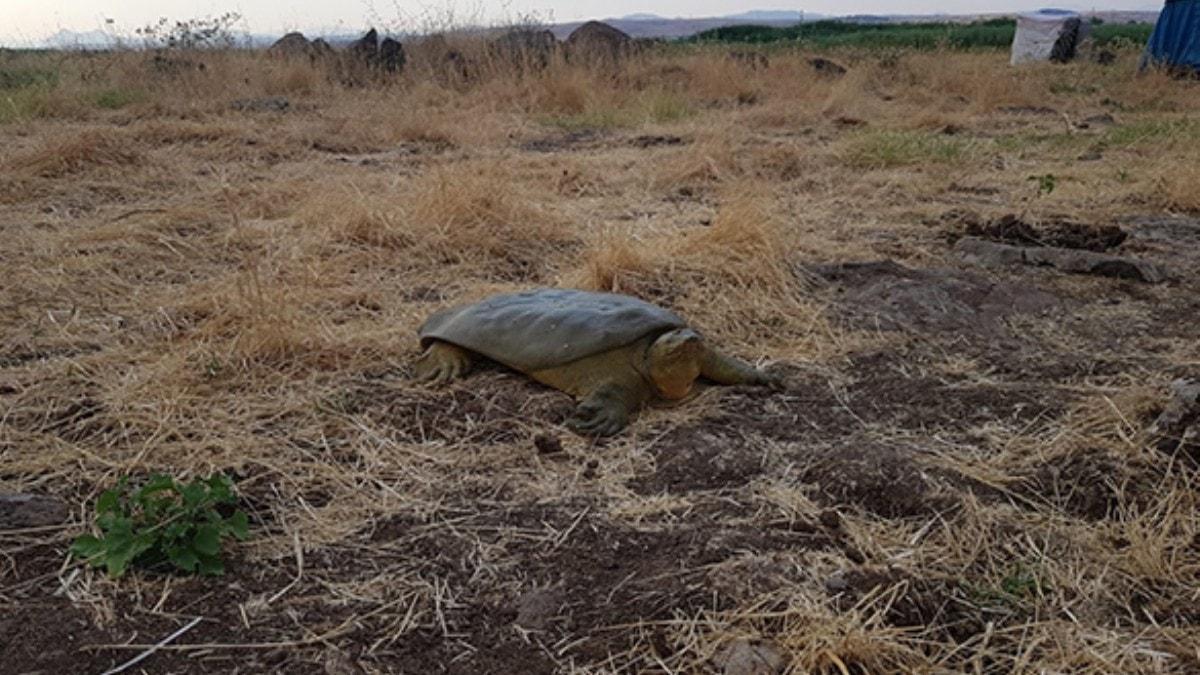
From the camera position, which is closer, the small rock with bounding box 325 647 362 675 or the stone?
the small rock with bounding box 325 647 362 675

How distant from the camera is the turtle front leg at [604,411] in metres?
2.52

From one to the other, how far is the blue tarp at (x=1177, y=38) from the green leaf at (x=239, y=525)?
15714mm

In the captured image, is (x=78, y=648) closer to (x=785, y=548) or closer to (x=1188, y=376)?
(x=785, y=548)

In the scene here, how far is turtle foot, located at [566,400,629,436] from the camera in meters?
2.52

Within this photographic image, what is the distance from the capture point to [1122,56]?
58.4ft

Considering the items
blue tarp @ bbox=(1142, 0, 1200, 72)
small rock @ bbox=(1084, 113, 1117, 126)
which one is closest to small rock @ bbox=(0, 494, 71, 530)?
small rock @ bbox=(1084, 113, 1117, 126)

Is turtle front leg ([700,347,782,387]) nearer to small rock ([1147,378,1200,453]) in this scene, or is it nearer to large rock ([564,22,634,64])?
small rock ([1147,378,1200,453])

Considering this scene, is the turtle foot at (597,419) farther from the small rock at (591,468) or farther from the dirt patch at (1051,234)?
the dirt patch at (1051,234)

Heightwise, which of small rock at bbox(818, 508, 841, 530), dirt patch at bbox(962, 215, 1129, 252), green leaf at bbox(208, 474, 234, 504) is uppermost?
green leaf at bbox(208, 474, 234, 504)

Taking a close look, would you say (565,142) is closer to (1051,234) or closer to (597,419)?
(1051,234)

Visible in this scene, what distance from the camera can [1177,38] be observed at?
14.9 meters

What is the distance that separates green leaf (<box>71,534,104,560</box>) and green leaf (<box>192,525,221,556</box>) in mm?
188

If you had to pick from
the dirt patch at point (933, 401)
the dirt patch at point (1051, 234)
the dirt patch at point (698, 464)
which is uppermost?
the dirt patch at point (698, 464)

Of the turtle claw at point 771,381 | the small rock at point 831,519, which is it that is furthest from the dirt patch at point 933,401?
the small rock at point 831,519
